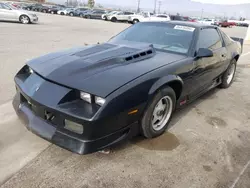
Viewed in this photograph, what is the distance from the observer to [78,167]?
7.80ft

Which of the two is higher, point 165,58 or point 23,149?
point 165,58

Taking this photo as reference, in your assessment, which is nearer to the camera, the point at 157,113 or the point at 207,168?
the point at 207,168

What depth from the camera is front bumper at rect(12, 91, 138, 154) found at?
2.17 metres

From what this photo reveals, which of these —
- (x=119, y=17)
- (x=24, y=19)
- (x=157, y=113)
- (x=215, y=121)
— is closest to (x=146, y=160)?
(x=157, y=113)

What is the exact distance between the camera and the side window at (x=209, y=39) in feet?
Answer: 12.1

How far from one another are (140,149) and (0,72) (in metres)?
3.80

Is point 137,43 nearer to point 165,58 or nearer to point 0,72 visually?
point 165,58

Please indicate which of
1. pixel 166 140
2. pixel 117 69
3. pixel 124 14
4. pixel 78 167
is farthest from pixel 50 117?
pixel 124 14

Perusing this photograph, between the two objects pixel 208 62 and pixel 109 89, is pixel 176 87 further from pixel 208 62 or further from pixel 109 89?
pixel 109 89

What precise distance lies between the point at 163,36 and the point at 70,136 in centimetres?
225

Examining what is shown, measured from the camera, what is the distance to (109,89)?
218cm

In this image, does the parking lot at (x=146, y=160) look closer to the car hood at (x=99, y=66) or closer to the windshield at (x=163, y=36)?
the car hood at (x=99, y=66)

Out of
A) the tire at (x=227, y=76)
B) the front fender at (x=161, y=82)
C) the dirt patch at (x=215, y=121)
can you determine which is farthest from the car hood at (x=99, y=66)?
the tire at (x=227, y=76)

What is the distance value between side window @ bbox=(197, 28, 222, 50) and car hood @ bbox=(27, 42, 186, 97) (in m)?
0.71
